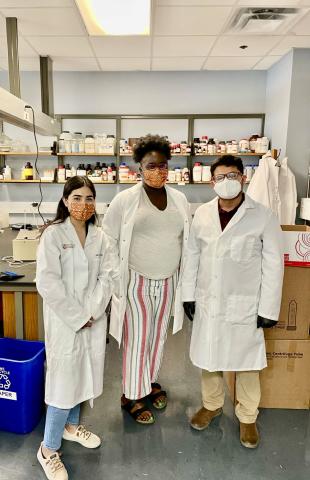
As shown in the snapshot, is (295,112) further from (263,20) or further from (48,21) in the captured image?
(48,21)

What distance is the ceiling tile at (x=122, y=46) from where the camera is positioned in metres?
3.16

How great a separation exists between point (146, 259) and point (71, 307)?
44cm

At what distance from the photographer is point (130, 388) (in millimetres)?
1842

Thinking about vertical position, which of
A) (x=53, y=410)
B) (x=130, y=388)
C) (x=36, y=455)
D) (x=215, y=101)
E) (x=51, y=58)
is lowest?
(x=36, y=455)

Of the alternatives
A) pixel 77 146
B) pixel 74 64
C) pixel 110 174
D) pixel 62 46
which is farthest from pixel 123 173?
pixel 62 46

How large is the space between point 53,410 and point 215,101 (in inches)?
148

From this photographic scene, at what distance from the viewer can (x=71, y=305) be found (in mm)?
1433

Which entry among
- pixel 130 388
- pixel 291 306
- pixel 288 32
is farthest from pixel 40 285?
pixel 288 32

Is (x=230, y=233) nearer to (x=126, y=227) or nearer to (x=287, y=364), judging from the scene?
(x=126, y=227)

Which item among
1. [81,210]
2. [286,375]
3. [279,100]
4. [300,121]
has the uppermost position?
[279,100]

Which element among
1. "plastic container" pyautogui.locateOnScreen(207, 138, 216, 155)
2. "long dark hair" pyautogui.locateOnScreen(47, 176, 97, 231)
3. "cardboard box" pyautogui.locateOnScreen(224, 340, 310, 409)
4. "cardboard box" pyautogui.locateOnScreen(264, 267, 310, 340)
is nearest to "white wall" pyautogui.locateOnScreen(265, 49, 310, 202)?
"plastic container" pyautogui.locateOnScreen(207, 138, 216, 155)

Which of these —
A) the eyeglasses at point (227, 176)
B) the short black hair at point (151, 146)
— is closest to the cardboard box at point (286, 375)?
the eyeglasses at point (227, 176)

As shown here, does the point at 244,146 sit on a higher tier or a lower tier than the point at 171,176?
higher

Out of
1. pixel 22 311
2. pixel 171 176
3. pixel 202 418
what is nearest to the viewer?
pixel 202 418
